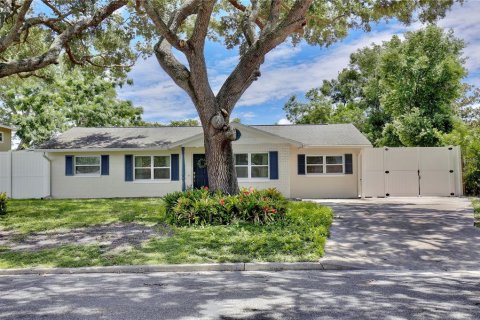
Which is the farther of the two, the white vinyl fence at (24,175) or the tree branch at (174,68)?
the white vinyl fence at (24,175)

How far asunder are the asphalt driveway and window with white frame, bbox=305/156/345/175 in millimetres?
7322

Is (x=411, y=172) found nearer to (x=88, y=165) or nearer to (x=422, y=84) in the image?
(x=422, y=84)

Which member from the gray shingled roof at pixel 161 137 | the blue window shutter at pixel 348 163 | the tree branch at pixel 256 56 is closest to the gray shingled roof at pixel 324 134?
the gray shingled roof at pixel 161 137

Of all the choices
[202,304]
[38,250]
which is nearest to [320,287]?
[202,304]

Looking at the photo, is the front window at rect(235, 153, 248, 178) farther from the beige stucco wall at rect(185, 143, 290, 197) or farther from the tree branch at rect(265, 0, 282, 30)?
the tree branch at rect(265, 0, 282, 30)

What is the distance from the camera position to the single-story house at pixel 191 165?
1885 centimetres

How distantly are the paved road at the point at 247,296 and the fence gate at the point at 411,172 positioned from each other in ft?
42.0

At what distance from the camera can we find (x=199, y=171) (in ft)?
64.0

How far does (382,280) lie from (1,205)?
13003 mm

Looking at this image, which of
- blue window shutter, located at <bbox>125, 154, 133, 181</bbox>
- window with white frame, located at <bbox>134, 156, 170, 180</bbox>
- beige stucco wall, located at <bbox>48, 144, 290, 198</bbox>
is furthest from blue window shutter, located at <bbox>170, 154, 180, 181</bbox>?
blue window shutter, located at <bbox>125, 154, 133, 181</bbox>

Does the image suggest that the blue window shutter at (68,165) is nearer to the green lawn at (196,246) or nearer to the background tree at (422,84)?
the green lawn at (196,246)

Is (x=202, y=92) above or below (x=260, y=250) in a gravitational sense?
above

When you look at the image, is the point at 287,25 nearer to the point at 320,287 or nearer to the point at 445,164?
the point at 320,287

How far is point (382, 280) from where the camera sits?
594 cm
